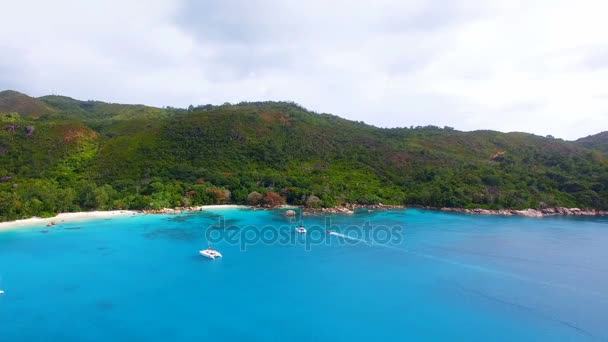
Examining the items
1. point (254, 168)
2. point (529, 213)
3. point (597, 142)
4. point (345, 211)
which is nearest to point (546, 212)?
point (529, 213)

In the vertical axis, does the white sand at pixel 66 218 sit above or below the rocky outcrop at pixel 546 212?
below

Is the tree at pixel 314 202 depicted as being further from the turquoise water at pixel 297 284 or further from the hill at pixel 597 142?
the hill at pixel 597 142

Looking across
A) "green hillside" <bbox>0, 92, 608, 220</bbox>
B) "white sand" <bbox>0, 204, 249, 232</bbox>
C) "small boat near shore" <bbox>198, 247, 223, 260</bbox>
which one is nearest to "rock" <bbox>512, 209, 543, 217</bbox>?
"green hillside" <bbox>0, 92, 608, 220</bbox>

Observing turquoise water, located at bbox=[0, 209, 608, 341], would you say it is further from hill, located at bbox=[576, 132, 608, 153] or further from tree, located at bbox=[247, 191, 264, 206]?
hill, located at bbox=[576, 132, 608, 153]

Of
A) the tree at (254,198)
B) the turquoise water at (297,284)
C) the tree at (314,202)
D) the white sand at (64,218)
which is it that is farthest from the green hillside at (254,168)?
the turquoise water at (297,284)

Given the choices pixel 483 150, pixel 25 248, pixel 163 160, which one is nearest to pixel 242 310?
pixel 25 248
